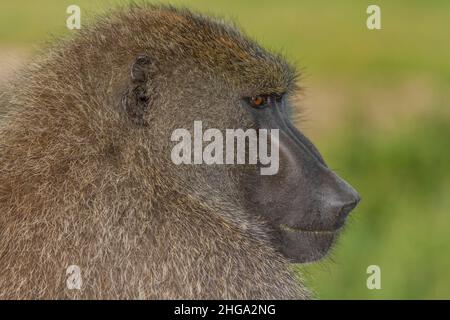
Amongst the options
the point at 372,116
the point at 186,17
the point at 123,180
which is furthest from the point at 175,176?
the point at 372,116

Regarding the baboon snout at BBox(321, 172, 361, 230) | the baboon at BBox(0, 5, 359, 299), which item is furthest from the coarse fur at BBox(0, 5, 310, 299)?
the baboon snout at BBox(321, 172, 361, 230)

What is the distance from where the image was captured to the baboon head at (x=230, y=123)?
564 cm

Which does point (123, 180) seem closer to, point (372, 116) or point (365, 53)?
point (372, 116)

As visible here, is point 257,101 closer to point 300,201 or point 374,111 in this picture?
point 300,201

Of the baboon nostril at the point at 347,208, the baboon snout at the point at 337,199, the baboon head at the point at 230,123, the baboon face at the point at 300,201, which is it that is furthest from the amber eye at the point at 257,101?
the baboon nostril at the point at 347,208

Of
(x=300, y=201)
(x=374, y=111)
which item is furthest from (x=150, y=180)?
(x=374, y=111)

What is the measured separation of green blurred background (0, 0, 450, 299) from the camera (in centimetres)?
948

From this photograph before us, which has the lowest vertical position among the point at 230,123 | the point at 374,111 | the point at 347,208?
the point at 347,208

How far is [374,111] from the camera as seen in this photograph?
15.3 metres

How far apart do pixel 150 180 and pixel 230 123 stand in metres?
0.60

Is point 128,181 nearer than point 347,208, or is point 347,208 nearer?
point 128,181

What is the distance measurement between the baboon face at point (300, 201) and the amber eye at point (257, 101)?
10.1 inches

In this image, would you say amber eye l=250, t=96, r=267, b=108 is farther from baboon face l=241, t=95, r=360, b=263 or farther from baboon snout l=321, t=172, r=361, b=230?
baboon snout l=321, t=172, r=361, b=230
